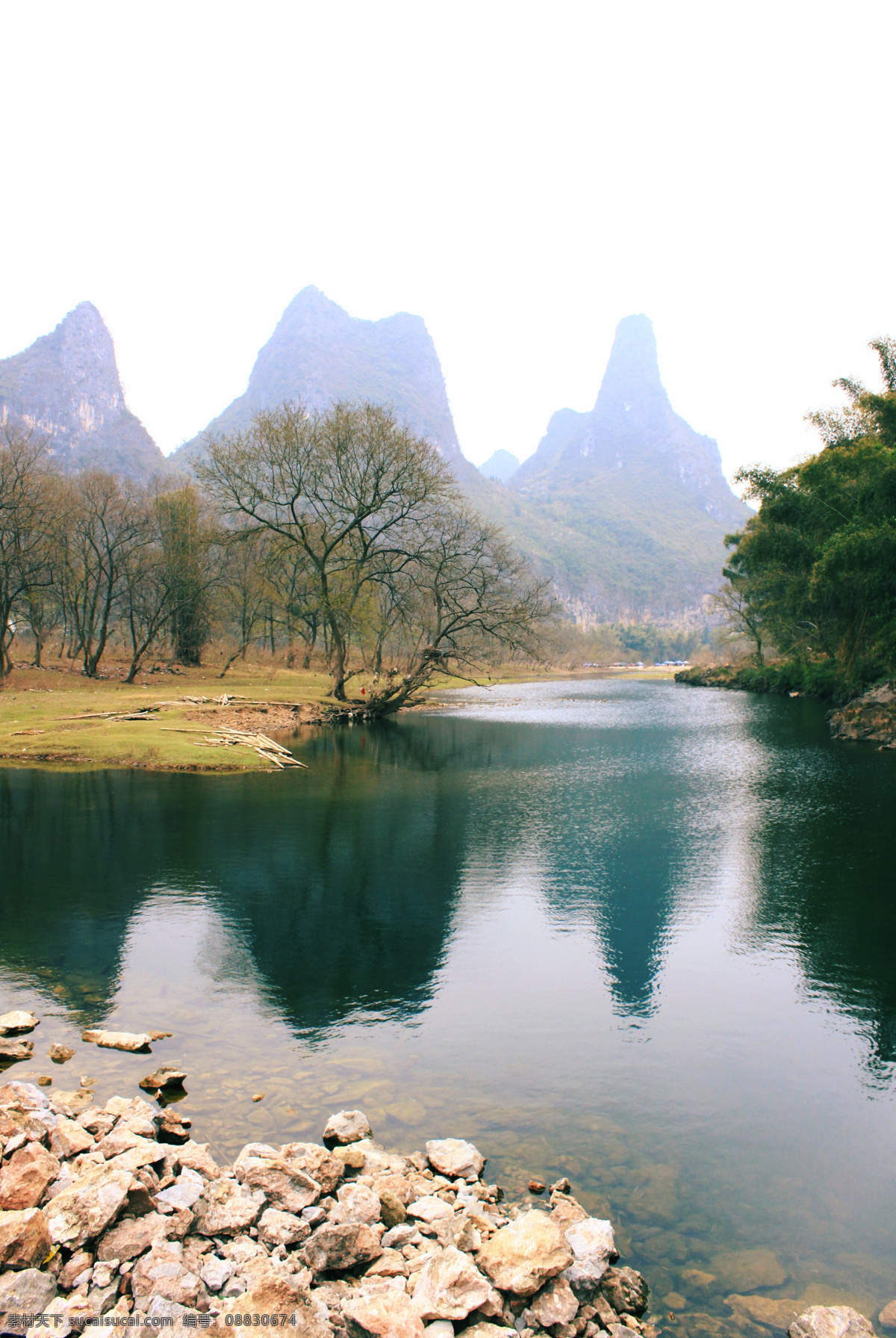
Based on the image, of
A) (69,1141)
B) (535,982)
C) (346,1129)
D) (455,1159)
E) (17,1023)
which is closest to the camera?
(69,1141)

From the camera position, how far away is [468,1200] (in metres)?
5.58

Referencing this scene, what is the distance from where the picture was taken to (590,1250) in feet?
16.5

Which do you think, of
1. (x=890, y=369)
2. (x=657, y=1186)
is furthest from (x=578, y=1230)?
(x=890, y=369)

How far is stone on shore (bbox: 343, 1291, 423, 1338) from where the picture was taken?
4.36m

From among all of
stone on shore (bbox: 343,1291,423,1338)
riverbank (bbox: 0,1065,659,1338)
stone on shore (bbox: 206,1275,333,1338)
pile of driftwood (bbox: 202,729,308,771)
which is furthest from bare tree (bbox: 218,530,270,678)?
stone on shore (bbox: 343,1291,423,1338)

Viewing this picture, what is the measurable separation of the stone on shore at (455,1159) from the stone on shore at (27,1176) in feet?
9.18

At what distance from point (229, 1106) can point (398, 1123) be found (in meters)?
1.60

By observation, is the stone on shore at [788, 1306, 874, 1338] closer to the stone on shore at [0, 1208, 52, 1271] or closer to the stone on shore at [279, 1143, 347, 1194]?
the stone on shore at [279, 1143, 347, 1194]

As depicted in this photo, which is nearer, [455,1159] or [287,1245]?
[287,1245]

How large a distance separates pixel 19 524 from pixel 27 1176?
4560cm

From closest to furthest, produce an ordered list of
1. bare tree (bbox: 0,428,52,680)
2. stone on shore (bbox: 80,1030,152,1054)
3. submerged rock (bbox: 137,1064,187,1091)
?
1. submerged rock (bbox: 137,1064,187,1091)
2. stone on shore (bbox: 80,1030,152,1054)
3. bare tree (bbox: 0,428,52,680)

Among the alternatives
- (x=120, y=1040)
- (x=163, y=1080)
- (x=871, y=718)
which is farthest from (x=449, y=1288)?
(x=871, y=718)

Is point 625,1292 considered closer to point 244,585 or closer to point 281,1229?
point 281,1229

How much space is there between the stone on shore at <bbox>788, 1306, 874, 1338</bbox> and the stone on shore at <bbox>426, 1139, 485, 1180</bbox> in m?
2.35
